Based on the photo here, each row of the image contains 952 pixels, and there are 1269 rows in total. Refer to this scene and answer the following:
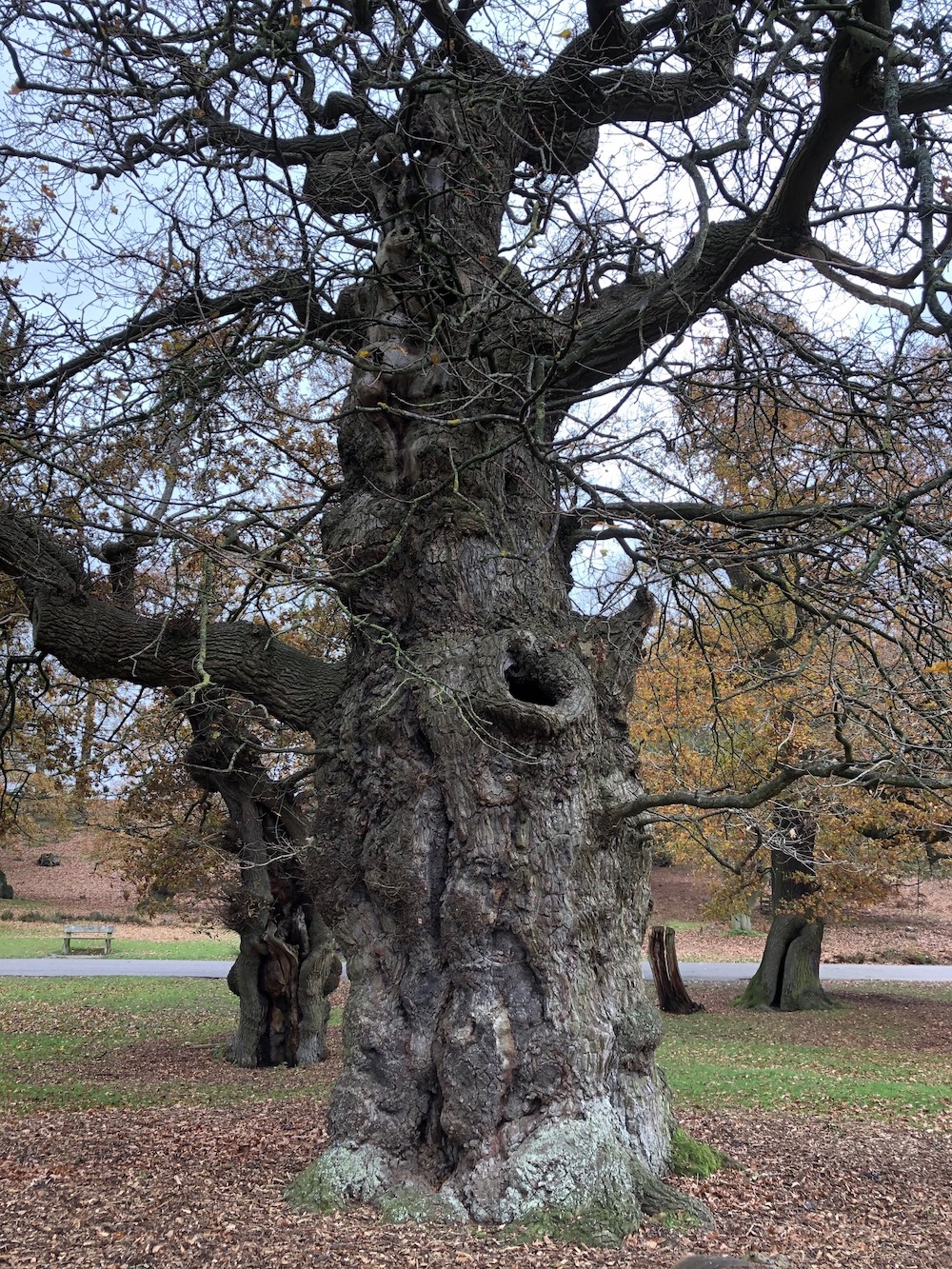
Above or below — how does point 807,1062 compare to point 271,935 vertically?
below

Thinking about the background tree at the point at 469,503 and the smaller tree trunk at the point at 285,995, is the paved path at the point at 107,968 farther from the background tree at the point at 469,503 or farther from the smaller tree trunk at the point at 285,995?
the background tree at the point at 469,503

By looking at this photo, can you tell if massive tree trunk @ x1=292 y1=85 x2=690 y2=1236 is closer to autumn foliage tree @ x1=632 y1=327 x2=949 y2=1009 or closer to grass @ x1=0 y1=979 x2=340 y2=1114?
autumn foliage tree @ x1=632 y1=327 x2=949 y2=1009

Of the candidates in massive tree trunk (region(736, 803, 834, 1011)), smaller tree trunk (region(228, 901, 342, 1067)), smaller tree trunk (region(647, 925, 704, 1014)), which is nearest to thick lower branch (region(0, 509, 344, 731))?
smaller tree trunk (region(228, 901, 342, 1067))

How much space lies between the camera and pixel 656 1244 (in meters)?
4.80

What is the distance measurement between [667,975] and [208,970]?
979 centimetres

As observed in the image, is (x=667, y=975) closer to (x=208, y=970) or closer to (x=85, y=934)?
(x=208, y=970)

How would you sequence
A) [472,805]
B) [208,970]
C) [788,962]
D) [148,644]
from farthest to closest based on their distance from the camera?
[208,970], [788,962], [148,644], [472,805]

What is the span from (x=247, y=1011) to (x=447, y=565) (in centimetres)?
694

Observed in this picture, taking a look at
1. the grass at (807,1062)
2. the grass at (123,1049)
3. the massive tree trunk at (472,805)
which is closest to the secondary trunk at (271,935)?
the grass at (123,1049)

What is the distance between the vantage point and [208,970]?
20.1 m

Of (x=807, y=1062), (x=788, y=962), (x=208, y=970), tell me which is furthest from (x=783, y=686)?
(x=208, y=970)

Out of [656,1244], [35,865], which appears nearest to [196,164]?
[656,1244]

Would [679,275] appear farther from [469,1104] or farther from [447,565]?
[469,1104]

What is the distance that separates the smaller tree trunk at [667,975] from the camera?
1539 cm
